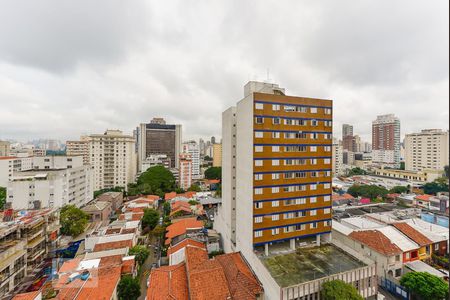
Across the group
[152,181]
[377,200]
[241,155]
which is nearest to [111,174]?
[152,181]

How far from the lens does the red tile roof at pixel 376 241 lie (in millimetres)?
15031

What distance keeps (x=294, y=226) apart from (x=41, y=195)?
2796cm

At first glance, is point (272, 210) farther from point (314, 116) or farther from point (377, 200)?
point (377, 200)

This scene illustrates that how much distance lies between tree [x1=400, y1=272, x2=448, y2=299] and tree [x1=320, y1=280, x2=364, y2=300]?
14.1 ft

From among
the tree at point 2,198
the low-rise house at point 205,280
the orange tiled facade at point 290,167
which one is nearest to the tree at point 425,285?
the orange tiled facade at point 290,167

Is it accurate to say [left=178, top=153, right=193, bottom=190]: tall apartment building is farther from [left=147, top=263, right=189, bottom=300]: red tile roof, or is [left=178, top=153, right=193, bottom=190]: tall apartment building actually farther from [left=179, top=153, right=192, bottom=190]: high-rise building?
[left=147, top=263, right=189, bottom=300]: red tile roof

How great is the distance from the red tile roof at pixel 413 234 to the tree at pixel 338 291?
356 inches

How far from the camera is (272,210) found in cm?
1474

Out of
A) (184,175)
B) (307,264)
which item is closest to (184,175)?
(184,175)

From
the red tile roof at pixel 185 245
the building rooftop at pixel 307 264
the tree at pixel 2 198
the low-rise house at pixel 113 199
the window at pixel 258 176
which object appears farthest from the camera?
the low-rise house at pixel 113 199

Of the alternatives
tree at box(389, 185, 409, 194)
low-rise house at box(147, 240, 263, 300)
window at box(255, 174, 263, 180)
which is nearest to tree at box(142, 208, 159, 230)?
low-rise house at box(147, 240, 263, 300)

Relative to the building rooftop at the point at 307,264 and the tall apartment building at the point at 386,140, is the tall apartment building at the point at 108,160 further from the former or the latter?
the tall apartment building at the point at 386,140

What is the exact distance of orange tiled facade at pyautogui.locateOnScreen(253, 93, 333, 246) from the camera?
47.8ft

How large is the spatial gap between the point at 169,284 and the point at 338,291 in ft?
30.2
